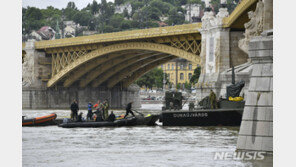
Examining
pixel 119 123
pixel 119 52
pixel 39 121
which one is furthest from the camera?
pixel 119 52

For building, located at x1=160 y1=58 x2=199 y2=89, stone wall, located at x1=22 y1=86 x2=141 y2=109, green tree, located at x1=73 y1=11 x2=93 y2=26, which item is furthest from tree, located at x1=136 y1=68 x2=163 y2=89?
green tree, located at x1=73 y1=11 x2=93 y2=26

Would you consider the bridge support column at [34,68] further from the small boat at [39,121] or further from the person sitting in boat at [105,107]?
the person sitting in boat at [105,107]

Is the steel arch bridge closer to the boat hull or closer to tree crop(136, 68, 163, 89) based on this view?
the boat hull

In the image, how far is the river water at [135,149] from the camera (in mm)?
18250

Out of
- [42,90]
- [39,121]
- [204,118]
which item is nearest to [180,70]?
[42,90]

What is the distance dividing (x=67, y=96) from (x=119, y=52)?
18.0 m

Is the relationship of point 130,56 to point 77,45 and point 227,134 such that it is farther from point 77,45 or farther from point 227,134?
point 227,134

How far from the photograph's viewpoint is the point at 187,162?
18.0 m

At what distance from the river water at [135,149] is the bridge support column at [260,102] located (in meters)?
0.53

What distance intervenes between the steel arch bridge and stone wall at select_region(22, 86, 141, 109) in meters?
1.20

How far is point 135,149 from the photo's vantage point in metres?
23.2

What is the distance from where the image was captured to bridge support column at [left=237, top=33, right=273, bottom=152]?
50.6 ft

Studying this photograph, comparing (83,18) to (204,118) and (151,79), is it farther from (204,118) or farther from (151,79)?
(204,118)
